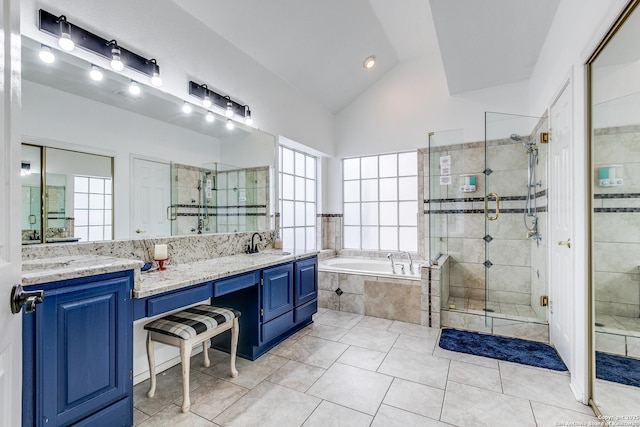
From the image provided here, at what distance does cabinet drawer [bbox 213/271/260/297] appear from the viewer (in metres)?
2.13

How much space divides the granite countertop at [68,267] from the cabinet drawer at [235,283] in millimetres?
548

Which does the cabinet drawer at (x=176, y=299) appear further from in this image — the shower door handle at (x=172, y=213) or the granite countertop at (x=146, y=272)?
the shower door handle at (x=172, y=213)

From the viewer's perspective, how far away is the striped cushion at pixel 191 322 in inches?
75.0

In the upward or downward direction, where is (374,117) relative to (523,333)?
upward

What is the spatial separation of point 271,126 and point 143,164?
1621 millimetres

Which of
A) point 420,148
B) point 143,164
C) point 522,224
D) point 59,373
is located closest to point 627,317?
point 522,224

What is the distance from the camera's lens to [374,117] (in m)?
4.60

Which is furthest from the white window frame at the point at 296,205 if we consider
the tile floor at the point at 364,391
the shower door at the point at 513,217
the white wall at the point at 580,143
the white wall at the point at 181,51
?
the white wall at the point at 580,143

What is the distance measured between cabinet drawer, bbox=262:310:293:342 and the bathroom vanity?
55cm

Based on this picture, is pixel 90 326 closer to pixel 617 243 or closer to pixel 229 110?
pixel 229 110

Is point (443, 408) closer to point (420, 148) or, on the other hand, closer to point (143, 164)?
point (143, 164)

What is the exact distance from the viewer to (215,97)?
9.18 feet

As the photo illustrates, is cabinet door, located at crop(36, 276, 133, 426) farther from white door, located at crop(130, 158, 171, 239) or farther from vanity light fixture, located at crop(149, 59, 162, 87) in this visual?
vanity light fixture, located at crop(149, 59, 162, 87)

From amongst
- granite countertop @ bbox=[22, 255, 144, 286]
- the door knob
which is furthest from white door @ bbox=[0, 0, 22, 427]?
granite countertop @ bbox=[22, 255, 144, 286]
